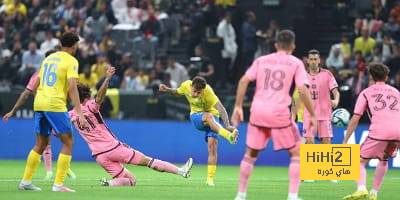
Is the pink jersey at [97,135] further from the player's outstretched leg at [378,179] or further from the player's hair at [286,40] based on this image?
the player's hair at [286,40]

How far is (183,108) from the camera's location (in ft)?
90.8

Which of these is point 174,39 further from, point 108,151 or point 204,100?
point 108,151

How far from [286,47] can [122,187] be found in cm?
459

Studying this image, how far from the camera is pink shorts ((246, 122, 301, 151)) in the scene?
1338cm

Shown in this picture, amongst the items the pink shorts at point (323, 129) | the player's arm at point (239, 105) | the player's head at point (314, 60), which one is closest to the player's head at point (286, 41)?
the player's arm at point (239, 105)

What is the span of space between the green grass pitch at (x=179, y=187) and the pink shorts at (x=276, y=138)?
1.67m

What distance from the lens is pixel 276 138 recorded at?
43.9ft

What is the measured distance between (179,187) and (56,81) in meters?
3.09

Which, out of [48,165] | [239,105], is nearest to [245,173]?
[239,105]

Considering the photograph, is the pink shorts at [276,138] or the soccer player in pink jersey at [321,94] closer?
the pink shorts at [276,138]

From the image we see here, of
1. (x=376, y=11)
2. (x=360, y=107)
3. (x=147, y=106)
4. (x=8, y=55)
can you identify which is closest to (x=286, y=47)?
(x=360, y=107)

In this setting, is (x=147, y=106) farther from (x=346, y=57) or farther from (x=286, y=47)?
(x=286, y=47)

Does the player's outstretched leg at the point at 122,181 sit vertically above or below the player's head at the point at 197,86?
below

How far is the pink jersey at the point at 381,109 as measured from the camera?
15008 mm
